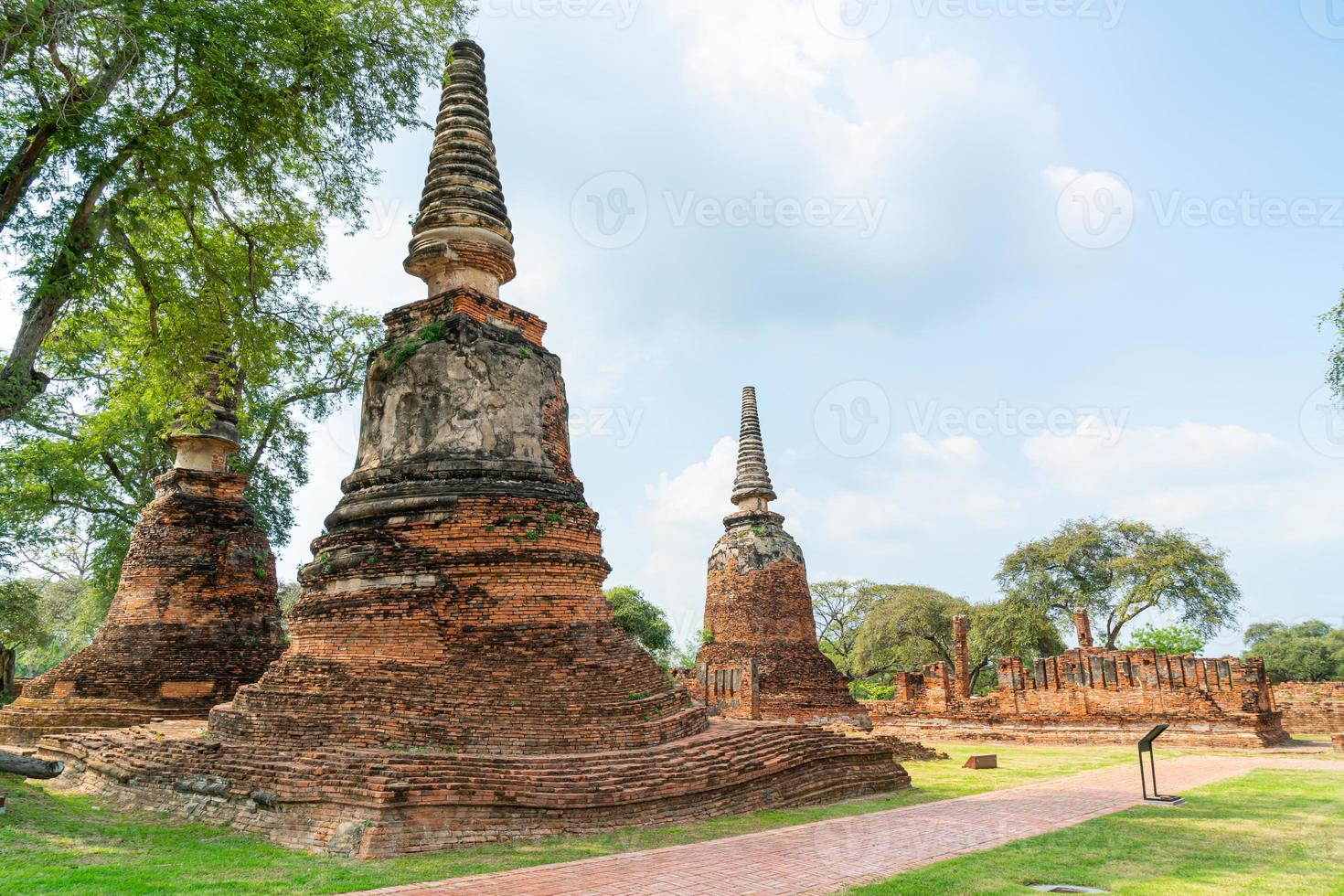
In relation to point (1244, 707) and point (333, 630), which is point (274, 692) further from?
point (1244, 707)

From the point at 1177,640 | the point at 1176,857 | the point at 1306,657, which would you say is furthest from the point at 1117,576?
the point at 1176,857

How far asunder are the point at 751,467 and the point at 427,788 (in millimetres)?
18788

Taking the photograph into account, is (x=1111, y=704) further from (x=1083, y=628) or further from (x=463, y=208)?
(x=463, y=208)

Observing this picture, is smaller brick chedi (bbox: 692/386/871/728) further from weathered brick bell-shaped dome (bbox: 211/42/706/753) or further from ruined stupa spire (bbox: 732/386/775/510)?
weathered brick bell-shaped dome (bbox: 211/42/706/753)

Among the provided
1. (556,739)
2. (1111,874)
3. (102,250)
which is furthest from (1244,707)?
(102,250)

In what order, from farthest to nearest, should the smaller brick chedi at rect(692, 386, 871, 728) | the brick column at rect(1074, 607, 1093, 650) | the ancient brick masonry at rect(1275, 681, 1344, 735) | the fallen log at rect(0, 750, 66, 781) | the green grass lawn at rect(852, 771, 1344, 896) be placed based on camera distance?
the brick column at rect(1074, 607, 1093, 650), the ancient brick masonry at rect(1275, 681, 1344, 735), the smaller brick chedi at rect(692, 386, 871, 728), the fallen log at rect(0, 750, 66, 781), the green grass lawn at rect(852, 771, 1344, 896)

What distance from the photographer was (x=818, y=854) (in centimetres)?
729

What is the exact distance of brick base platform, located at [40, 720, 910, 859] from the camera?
7.48 meters

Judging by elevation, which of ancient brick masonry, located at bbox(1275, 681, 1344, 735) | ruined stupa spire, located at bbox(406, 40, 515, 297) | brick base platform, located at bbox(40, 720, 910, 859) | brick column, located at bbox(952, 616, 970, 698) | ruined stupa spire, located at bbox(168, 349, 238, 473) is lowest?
ancient brick masonry, located at bbox(1275, 681, 1344, 735)

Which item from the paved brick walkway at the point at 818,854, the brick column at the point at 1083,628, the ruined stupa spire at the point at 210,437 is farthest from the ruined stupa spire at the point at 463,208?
the brick column at the point at 1083,628

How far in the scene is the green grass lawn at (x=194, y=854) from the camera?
241 inches

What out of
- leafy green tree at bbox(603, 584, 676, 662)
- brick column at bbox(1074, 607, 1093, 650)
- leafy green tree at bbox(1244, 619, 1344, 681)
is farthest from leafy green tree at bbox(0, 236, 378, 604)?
leafy green tree at bbox(1244, 619, 1344, 681)

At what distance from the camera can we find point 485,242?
12.4 meters

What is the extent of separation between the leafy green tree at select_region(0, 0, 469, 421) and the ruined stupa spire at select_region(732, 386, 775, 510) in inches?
606
